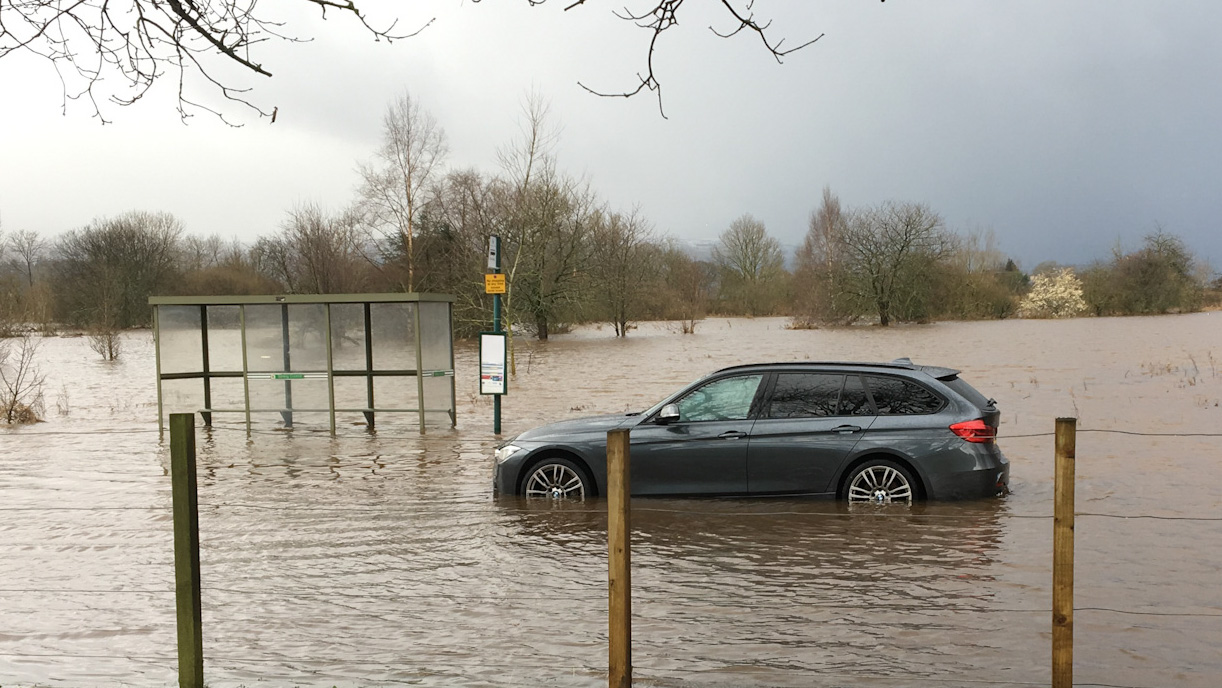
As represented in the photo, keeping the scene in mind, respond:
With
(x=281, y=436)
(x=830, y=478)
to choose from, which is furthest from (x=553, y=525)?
(x=281, y=436)

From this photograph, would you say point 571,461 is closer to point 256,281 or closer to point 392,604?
point 392,604

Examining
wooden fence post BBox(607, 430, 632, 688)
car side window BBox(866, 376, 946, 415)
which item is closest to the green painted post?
car side window BBox(866, 376, 946, 415)

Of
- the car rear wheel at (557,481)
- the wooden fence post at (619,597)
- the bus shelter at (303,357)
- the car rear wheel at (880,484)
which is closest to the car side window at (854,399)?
the car rear wheel at (880,484)

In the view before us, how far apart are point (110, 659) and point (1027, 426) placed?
17.0 meters

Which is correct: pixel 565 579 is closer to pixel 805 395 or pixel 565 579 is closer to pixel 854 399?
pixel 805 395

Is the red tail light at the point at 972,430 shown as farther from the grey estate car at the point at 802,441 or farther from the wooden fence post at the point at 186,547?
the wooden fence post at the point at 186,547

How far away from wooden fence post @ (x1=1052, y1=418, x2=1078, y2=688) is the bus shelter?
1478 cm

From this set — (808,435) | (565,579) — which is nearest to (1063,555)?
(565,579)

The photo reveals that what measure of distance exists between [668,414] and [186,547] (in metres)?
6.27

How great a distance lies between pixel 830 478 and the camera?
A: 1000 cm

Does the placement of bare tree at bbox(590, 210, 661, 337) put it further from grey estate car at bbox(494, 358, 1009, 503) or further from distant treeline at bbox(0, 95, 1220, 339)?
grey estate car at bbox(494, 358, 1009, 503)

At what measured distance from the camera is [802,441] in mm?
10062

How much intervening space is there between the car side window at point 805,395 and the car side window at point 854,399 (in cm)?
6

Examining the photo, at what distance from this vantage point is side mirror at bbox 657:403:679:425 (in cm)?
1033
